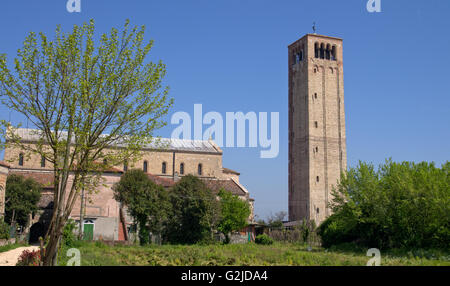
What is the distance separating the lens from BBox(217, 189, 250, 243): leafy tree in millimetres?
40594

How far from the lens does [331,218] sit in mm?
37188

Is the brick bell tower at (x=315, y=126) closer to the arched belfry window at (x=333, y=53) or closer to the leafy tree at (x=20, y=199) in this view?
the arched belfry window at (x=333, y=53)

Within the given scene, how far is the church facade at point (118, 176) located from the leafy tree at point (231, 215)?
3549 mm

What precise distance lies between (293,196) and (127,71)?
46.8 meters

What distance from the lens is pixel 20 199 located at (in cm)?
3991

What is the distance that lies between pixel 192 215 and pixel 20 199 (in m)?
A: 15.9

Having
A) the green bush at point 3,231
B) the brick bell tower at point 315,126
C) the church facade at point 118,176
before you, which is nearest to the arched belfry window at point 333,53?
the brick bell tower at point 315,126

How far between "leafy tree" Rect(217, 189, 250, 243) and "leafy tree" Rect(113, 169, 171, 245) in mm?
5426

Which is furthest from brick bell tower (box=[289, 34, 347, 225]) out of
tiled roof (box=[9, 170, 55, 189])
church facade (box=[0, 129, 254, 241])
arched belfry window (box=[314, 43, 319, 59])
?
tiled roof (box=[9, 170, 55, 189])

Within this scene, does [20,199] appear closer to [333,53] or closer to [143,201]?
[143,201]

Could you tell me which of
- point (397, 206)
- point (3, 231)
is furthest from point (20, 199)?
point (397, 206)

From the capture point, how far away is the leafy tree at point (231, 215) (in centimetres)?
4059
